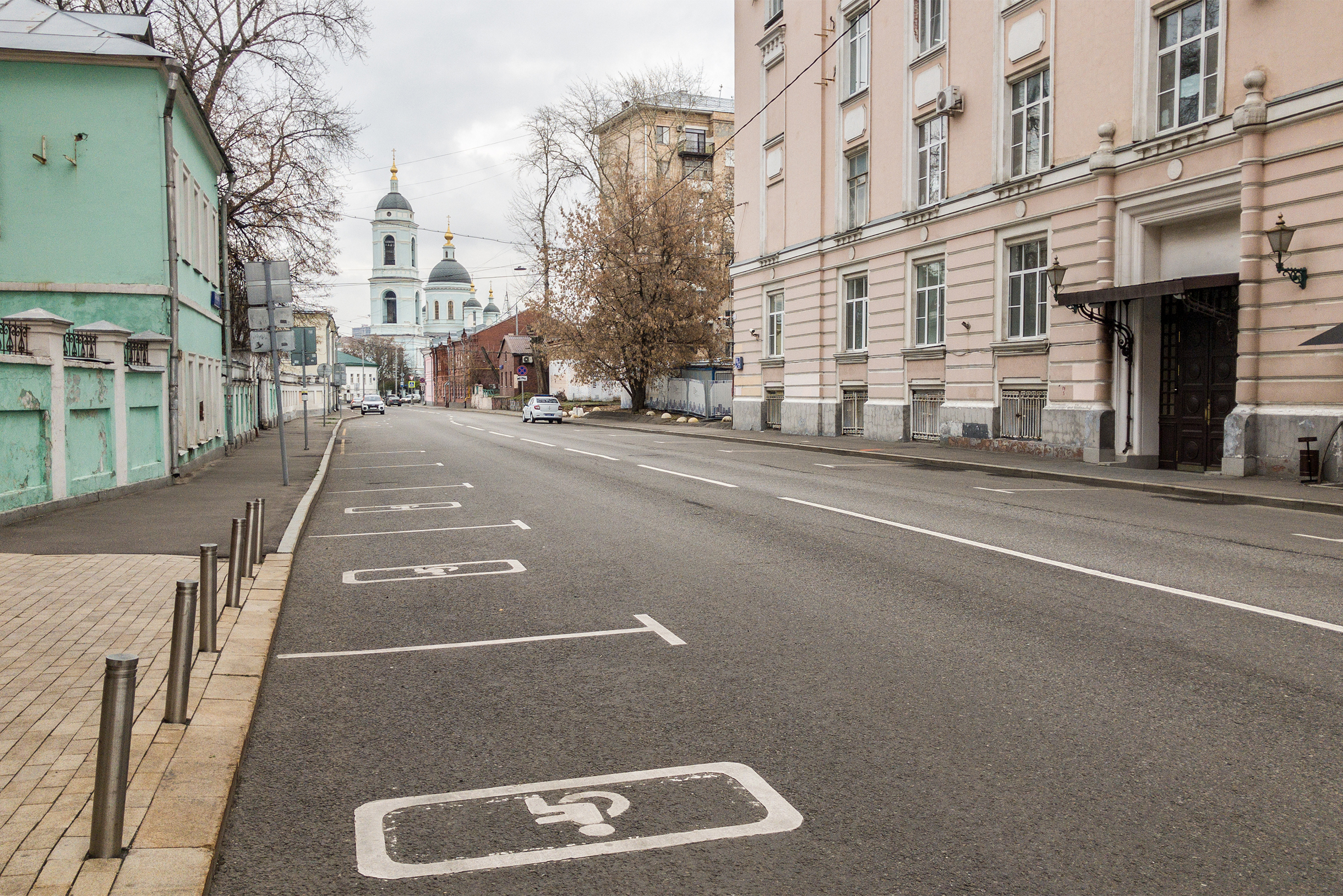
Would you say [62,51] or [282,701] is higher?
[62,51]

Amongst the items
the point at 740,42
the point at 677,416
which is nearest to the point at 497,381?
the point at 677,416

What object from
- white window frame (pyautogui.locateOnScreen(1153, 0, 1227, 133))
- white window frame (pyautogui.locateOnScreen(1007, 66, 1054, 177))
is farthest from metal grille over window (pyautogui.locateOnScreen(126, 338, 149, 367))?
white window frame (pyautogui.locateOnScreen(1153, 0, 1227, 133))

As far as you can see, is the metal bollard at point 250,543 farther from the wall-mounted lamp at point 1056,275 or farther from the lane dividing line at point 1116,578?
the wall-mounted lamp at point 1056,275

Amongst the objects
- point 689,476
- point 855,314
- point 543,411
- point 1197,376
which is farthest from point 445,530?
point 543,411

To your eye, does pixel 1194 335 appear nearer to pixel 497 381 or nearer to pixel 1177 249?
pixel 1177 249

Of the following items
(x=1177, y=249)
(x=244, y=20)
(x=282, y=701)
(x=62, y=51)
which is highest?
(x=244, y=20)

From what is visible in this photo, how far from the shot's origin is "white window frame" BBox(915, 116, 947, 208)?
25.0 meters

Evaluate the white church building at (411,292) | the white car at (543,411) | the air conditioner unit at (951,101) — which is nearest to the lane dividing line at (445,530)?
the air conditioner unit at (951,101)

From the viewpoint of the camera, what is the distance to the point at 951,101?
2366 cm

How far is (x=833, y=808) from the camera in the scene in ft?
12.4

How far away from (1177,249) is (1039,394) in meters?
4.05

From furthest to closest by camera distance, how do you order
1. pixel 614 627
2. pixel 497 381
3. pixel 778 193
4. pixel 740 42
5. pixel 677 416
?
pixel 497 381 → pixel 677 416 → pixel 740 42 → pixel 778 193 → pixel 614 627

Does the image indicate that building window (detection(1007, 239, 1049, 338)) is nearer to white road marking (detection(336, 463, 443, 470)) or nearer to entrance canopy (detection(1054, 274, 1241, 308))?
entrance canopy (detection(1054, 274, 1241, 308))

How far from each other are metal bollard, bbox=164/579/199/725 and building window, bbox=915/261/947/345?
21.8 meters
